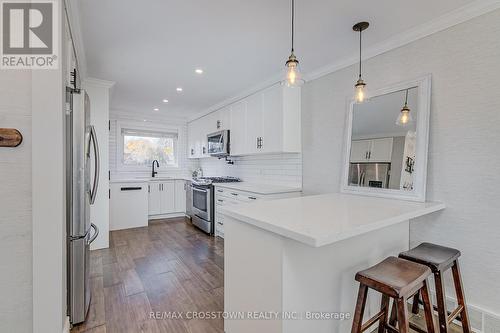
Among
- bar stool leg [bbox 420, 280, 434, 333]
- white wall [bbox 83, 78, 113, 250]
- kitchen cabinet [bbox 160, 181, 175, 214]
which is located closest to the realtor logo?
white wall [bbox 83, 78, 113, 250]

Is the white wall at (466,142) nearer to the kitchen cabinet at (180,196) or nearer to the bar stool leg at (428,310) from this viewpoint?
the bar stool leg at (428,310)

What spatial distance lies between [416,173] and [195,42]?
244 centimetres

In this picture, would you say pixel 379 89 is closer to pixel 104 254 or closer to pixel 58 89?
pixel 58 89

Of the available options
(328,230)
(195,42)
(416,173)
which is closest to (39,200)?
(328,230)

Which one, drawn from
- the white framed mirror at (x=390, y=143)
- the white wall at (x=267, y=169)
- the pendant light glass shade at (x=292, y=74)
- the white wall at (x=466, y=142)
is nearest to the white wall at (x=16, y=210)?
the pendant light glass shade at (x=292, y=74)

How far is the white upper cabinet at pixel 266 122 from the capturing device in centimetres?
324

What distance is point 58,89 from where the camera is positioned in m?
1.45

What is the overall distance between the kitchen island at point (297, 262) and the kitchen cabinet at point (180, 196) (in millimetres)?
4118

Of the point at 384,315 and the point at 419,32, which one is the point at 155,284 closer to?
the point at 384,315

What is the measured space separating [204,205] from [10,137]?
10.1ft

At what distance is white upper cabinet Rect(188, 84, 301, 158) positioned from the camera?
128 inches

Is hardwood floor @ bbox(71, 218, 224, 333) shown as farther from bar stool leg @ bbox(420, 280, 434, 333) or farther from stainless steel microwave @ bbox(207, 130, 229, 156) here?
stainless steel microwave @ bbox(207, 130, 229, 156)

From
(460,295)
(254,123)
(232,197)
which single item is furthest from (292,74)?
(232,197)

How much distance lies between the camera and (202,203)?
14.2 feet
